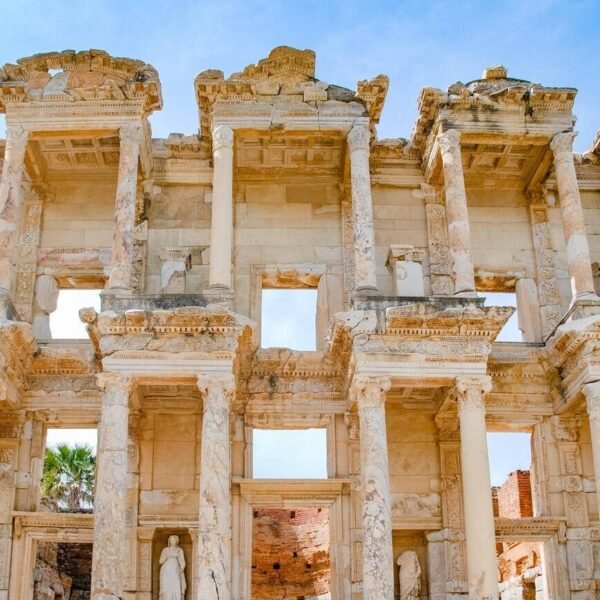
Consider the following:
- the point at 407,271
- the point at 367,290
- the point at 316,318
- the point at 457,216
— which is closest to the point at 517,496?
the point at 316,318

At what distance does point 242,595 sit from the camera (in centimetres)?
1552

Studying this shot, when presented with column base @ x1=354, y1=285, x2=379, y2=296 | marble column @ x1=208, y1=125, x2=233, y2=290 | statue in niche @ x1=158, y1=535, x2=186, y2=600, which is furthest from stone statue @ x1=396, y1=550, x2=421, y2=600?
marble column @ x1=208, y1=125, x2=233, y2=290

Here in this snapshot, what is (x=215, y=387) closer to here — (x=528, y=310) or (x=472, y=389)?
(x=472, y=389)

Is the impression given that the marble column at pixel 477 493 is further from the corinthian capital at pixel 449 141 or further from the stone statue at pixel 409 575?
the corinthian capital at pixel 449 141

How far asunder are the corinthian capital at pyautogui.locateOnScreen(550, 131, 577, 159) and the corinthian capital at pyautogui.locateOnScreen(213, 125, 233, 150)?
598cm

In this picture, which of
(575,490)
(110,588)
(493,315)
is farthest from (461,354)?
(110,588)

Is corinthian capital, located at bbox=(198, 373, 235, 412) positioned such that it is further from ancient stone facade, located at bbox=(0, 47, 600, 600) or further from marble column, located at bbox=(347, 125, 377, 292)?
marble column, located at bbox=(347, 125, 377, 292)

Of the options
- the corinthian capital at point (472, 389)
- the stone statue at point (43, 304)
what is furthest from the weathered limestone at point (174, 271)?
the corinthian capital at point (472, 389)

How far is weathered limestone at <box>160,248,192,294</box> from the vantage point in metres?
17.1

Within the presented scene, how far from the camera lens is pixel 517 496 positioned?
2106cm

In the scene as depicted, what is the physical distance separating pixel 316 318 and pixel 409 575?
4.96m

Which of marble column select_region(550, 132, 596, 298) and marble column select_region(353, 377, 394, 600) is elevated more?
marble column select_region(550, 132, 596, 298)

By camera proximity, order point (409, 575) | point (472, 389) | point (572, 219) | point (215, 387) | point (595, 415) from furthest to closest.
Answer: point (572, 219)
point (409, 575)
point (595, 415)
point (472, 389)
point (215, 387)

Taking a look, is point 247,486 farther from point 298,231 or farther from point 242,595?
point 298,231
